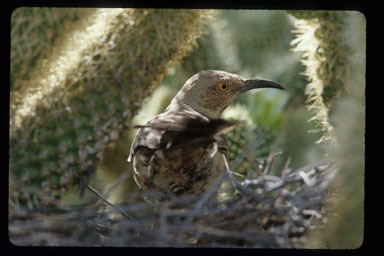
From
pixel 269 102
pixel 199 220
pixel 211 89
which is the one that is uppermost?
pixel 211 89

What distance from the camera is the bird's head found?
170 centimetres

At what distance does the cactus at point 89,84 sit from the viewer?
5.84ft

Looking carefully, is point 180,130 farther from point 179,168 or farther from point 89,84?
point 89,84

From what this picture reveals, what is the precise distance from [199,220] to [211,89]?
582 millimetres

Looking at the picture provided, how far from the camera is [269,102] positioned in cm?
244

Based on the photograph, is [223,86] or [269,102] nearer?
[223,86]

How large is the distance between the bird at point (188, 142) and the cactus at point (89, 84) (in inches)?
10.1

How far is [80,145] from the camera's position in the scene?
1825 millimetres

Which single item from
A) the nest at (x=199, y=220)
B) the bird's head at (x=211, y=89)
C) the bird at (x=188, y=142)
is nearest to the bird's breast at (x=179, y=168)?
the bird at (x=188, y=142)

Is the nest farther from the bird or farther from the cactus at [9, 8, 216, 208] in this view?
the cactus at [9, 8, 216, 208]

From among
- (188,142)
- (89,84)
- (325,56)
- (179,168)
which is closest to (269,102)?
(325,56)

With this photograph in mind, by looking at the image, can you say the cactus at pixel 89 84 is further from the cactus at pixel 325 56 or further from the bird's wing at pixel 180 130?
the bird's wing at pixel 180 130

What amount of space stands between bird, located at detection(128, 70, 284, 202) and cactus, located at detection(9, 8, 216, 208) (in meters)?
0.26

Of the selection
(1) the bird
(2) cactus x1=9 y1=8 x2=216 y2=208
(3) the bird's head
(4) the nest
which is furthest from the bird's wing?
(2) cactus x1=9 y1=8 x2=216 y2=208
